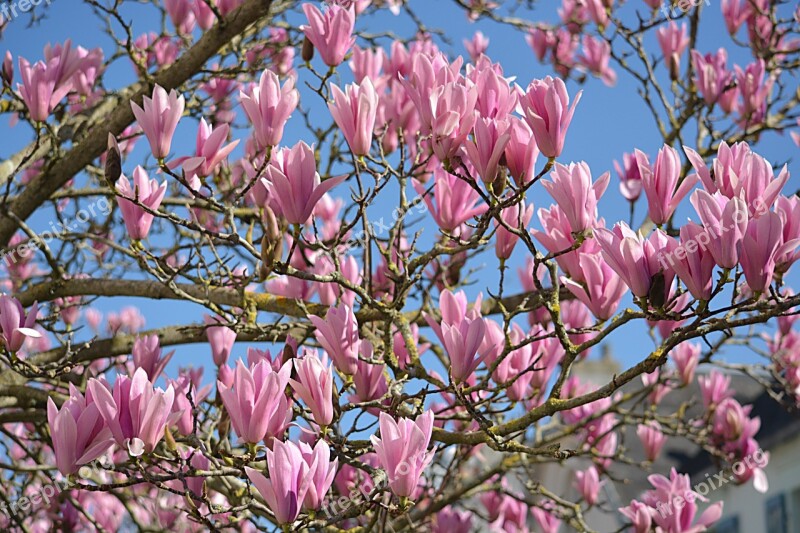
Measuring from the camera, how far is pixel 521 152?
7.32 feet

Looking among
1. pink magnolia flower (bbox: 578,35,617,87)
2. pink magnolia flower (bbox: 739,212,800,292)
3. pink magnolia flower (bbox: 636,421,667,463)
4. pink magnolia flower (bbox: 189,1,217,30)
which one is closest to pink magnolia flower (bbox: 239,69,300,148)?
pink magnolia flower (bbox: 739,212,800,292)

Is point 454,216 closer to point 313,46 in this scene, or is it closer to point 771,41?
point 313,46

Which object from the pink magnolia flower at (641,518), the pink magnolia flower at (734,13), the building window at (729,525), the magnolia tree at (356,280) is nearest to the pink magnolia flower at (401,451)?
the magnolia tree at (356,280)

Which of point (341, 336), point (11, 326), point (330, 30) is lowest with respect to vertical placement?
point (341, 336)

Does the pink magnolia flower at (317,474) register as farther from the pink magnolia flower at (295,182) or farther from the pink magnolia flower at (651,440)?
the pink magnolia flower at (651,440)

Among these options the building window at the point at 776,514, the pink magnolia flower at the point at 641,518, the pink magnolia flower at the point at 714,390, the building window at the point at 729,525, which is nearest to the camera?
the pink magnolia flower at the point at 641,518

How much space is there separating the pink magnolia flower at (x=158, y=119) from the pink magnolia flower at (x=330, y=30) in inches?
23.4

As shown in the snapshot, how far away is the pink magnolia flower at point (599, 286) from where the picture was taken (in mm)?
2252

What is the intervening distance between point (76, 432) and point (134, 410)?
0.15m

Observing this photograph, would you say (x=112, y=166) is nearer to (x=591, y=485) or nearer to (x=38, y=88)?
(x=38, y=88)

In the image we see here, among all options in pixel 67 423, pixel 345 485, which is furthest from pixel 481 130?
pixel 345 485

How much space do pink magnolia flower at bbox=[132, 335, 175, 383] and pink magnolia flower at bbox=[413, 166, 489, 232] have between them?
3.00 ft

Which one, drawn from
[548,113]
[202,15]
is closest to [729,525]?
[202,15]

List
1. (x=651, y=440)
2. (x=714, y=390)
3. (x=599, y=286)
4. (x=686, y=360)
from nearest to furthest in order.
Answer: (x=599, y=286), (x=686, y=360), (x=714, y=390), (x=651, y=440)
